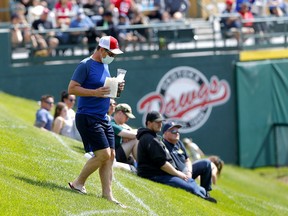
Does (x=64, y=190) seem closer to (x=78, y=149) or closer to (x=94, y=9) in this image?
(x=78, y=149)

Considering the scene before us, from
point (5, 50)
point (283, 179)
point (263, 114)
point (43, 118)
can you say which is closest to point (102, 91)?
point (43, 118)

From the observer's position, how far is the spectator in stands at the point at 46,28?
2134 centimetres

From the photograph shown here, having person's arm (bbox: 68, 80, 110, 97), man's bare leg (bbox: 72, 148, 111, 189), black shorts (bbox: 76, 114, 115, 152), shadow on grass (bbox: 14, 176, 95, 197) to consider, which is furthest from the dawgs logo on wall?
person's arm (bbox: 68, 80, 110, 97)

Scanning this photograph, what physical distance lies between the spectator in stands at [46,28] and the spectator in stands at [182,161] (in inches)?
308

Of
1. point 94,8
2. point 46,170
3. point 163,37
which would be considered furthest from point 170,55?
point 46,170

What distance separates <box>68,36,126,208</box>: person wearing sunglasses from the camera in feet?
33.7

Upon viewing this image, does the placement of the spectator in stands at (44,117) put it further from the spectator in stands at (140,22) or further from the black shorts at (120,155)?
the spectator in stands at (140,22)

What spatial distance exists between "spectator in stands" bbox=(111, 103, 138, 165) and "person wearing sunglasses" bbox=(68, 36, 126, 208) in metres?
3.30

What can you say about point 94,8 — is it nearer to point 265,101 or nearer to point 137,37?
point 137,37

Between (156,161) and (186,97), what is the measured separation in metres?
9.96

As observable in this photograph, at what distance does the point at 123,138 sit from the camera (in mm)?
13992

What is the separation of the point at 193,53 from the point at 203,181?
907cm

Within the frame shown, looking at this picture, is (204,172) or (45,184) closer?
(45,184)

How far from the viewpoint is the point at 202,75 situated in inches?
908
